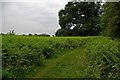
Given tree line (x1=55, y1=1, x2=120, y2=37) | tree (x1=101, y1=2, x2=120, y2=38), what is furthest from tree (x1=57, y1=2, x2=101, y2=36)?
tree (x1=101, y1=2, x2=120, y2=38)

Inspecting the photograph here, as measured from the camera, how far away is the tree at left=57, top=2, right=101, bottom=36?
4922 centimetres

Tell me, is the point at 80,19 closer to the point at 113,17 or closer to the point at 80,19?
the point at 80,19

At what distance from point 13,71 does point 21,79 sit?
1.02 m

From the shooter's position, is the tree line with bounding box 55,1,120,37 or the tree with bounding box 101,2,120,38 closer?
the tree with bounding box 101,2,120,38

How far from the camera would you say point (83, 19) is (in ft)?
172

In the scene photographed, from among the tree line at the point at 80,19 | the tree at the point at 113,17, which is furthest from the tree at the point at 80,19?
the tree at the point at 113,17

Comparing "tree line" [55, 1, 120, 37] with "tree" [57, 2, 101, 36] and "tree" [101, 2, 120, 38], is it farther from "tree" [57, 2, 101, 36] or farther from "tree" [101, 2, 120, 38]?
"tree" [101, 2, 120, 38]

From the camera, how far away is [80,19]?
170ft

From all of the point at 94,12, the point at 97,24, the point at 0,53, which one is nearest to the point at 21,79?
the point at 0,53

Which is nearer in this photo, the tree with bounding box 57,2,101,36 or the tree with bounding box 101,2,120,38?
the tree with bounding box 101,2,120,38

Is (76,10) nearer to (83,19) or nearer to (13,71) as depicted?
(83,19)

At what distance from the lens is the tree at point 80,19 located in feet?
161

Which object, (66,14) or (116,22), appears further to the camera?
(66,14)

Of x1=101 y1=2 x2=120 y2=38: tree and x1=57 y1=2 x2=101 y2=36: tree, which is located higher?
x1=57 y1=2 x2=101 y2=36: tree
